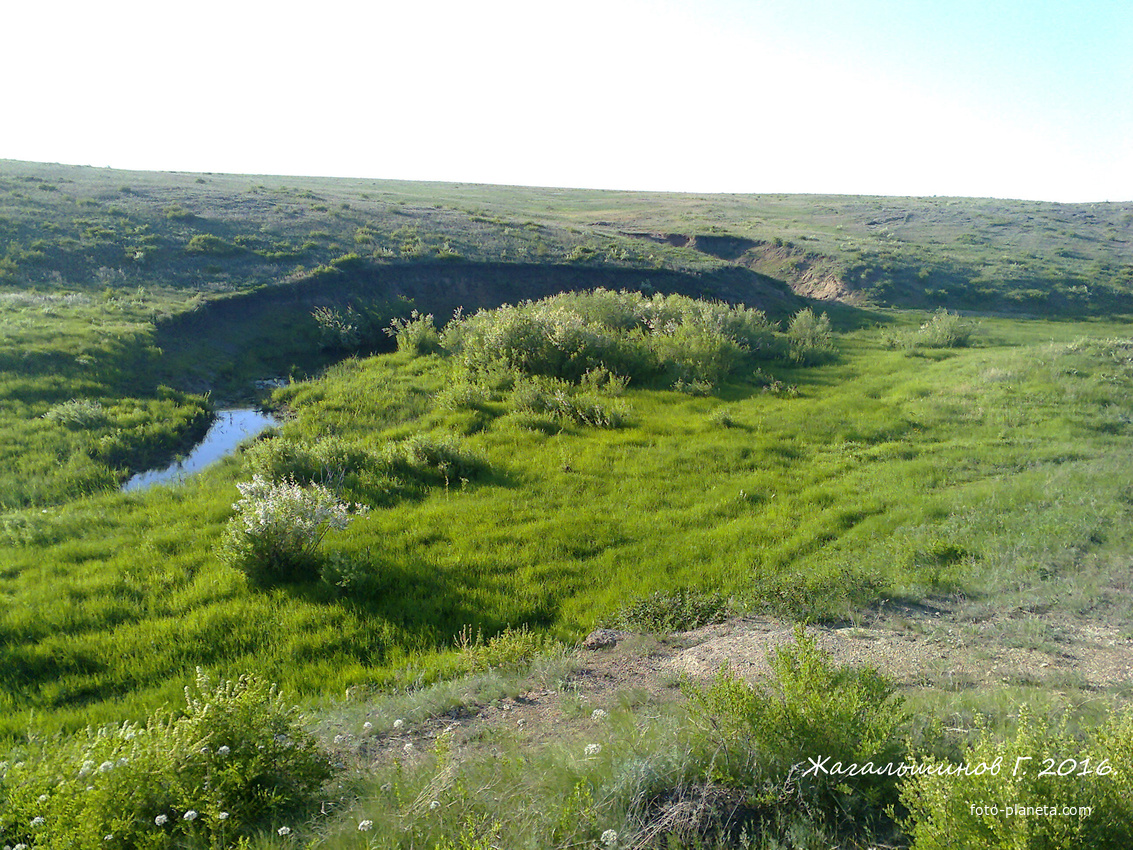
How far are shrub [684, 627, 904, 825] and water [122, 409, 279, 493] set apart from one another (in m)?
9.82

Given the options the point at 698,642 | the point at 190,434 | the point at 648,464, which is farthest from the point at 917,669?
the point at 190,434

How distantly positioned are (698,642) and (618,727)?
224 centimetres

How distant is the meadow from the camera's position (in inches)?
140

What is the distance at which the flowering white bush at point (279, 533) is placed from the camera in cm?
712

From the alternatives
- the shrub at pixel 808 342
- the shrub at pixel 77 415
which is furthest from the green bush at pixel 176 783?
the shrub at pixel 808 342

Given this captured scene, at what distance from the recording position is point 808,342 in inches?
863

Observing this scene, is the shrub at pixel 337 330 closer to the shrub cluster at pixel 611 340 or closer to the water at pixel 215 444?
the shrub cluster at pixel 611 340

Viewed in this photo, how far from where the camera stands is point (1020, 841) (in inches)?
97.5

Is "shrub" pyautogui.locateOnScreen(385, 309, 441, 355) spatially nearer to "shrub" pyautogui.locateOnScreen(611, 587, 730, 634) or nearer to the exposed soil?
"shrub" pyautogui.locateOnScreen(611, 587, 730, 634)

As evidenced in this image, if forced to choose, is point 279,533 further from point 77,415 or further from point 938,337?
point 938,337

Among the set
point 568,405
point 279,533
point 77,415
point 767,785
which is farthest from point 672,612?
point 77,415

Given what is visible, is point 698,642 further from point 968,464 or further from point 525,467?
point 968,464

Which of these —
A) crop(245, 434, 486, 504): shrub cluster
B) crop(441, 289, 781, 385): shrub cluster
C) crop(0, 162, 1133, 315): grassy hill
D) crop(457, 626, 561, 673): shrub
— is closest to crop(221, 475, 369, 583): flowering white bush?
crop(245, 434, 486, 504): shrub cluster

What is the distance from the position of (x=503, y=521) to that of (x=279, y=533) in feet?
9.92
